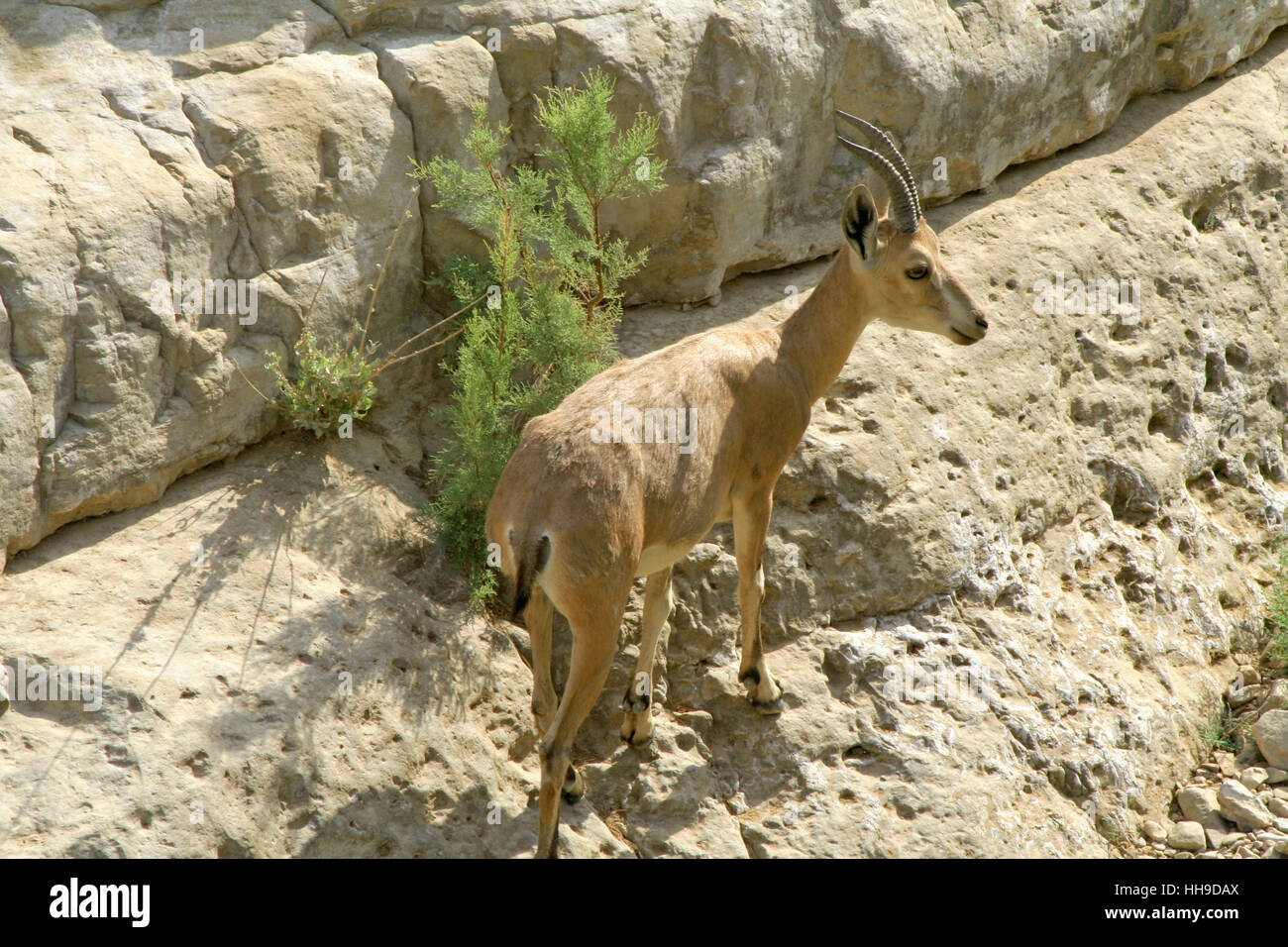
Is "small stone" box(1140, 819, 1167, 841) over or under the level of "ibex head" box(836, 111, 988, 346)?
under

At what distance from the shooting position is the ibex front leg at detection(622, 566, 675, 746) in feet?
23.2

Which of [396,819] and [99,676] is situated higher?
[99,676]

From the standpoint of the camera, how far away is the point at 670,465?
659 cm

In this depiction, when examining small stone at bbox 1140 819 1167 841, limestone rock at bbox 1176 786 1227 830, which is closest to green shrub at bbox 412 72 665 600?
small stone at bbox 1140 819 1167 841

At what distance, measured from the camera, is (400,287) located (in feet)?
27.2

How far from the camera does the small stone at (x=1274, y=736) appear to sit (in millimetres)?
8166

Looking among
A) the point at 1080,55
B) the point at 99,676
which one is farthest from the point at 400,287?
the point at 1080,55

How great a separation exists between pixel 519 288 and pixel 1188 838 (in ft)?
18.8

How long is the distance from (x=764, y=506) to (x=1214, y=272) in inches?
224

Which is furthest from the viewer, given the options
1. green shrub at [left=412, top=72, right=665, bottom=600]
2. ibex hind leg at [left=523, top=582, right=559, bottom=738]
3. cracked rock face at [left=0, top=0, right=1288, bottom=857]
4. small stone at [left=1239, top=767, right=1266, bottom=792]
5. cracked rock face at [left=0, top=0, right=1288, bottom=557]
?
small stone at [left=1239, top=767, right=1266, bottom=792]

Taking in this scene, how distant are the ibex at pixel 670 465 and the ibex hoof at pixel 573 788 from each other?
0.4 inches

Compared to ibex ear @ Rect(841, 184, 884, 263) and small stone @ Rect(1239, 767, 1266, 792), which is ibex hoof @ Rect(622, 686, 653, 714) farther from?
small stone @ Rect(1239, 767, 1266, 792)

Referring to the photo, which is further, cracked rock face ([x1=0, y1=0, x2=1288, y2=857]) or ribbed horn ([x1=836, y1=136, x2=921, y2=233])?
ribbed horn ([x1=836, y1=136, x2=921, y2=233])

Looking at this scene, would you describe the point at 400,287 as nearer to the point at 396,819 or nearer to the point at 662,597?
the point at 662,597
